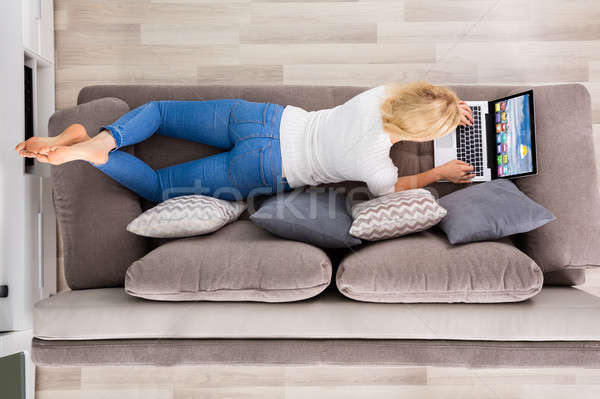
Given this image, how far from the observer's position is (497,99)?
177 centimetres

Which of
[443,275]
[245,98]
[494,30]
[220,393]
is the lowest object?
[220,393]

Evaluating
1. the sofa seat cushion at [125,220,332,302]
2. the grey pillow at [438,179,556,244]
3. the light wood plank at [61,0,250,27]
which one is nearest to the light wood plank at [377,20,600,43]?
the light wood plank at [61,0,250,27]

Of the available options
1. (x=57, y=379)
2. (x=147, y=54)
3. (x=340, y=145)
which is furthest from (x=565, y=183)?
(x=57, y=379)

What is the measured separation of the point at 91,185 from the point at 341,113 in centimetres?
111

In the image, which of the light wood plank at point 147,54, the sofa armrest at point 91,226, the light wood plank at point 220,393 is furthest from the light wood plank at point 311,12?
the light wood plank at point 220,393

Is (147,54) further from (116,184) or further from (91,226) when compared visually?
(91,226)

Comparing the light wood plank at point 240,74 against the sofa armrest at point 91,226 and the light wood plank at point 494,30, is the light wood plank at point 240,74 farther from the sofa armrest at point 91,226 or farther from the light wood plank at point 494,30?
the sofa armrest at point 91,226

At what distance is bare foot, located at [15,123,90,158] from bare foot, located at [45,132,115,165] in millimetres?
31

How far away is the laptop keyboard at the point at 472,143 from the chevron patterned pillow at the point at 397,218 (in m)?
0.41

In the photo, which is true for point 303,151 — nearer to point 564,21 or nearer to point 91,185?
point 91,185

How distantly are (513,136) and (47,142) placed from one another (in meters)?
1.93

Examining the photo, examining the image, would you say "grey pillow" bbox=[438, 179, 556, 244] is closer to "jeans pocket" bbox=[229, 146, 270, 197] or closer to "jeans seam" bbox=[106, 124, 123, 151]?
"jeans pocket" bbox=[229, 146, 270, 197]

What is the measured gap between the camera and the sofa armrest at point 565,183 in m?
1.60

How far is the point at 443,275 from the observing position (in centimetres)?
142
